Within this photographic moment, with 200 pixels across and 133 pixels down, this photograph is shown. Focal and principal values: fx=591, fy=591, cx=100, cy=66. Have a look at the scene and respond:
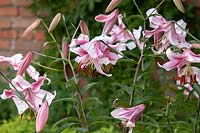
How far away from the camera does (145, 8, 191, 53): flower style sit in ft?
4.90

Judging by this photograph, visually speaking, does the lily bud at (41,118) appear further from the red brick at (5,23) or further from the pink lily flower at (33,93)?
the red brick at (5,23)

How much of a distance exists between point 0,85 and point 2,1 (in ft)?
2.16

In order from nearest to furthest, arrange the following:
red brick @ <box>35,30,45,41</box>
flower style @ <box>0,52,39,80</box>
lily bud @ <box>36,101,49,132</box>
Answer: lily bud @ <box>36,101,49,132</box> → flower style @ <box>0,52,39,80</box> → red brick @ <box>35,30,45,41</box>

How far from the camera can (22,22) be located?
3.99 metres

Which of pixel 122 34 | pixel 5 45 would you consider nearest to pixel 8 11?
pixel 5 45

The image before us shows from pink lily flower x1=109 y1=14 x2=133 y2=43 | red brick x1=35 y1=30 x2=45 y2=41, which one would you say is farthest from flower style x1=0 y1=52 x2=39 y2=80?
red brick x1=35 y1=30 x2=45 y2=41

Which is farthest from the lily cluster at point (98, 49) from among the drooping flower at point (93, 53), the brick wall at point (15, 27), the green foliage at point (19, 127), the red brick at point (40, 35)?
the brick wall at point (15, 27)

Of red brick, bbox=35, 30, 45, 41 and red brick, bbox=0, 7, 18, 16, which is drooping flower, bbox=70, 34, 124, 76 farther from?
red brick, bbox=0, 7, 18, 16

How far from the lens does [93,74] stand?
153 cm

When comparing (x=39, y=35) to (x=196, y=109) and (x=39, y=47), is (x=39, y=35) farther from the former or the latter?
(x=196, y=109)

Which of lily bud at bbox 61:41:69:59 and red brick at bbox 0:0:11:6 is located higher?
lily bud at bbox 61:41:69:59

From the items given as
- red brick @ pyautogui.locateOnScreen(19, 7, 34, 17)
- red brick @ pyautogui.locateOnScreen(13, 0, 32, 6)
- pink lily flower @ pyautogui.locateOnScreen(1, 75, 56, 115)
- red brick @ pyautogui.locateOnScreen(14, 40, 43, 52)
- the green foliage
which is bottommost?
the green foliage

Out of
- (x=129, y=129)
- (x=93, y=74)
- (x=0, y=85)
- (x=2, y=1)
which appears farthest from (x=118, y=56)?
(x=2, y=1)

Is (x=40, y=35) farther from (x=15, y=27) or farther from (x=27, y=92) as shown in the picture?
(x=27, y=92)
